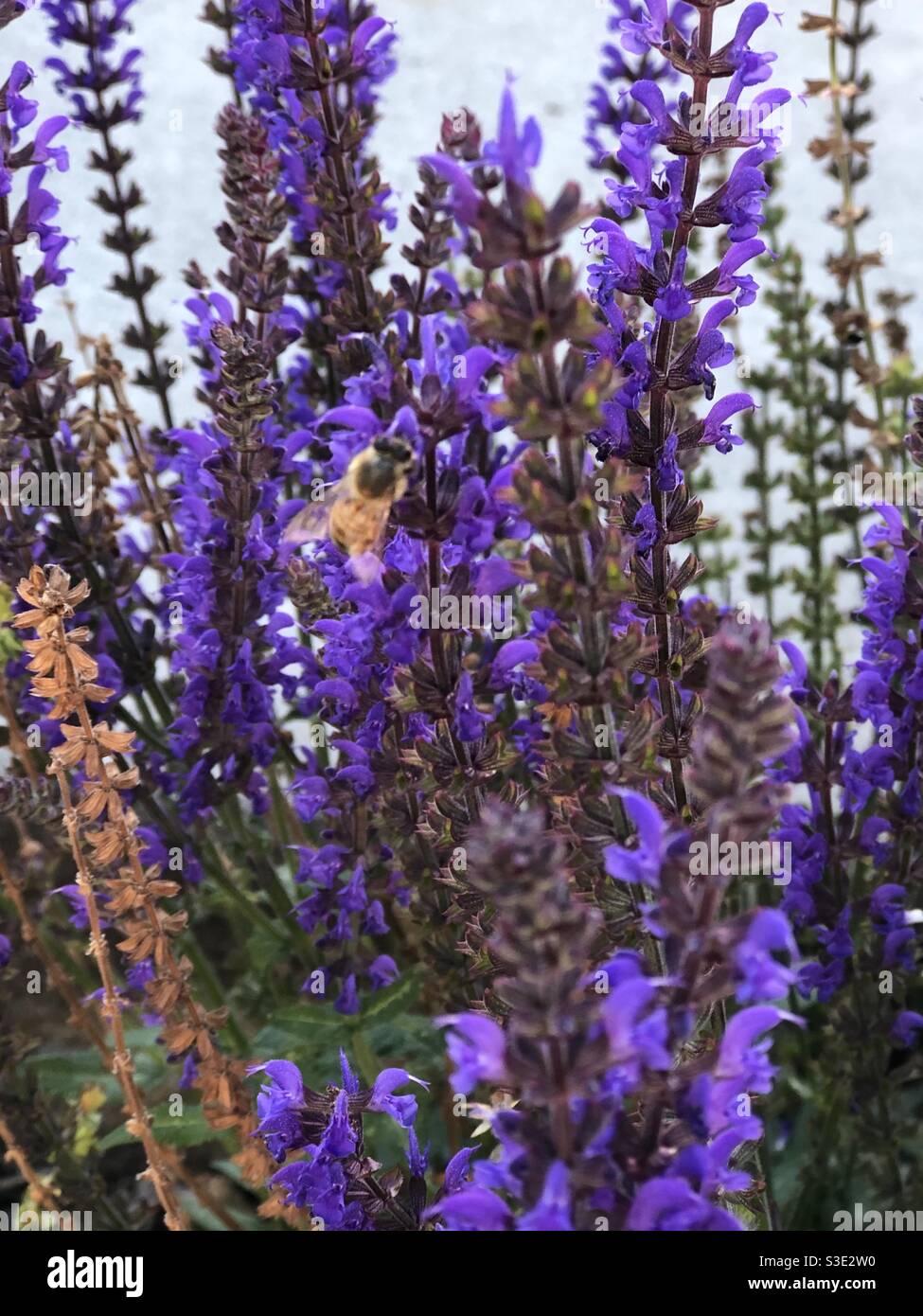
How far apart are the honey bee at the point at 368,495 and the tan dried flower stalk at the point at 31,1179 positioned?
0.53 meters

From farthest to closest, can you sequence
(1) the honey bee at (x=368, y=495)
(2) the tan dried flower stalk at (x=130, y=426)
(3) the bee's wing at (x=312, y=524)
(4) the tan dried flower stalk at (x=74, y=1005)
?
(2) the tan dried flower stalk at (x=130, y=426)
(4) the tan dried flower stalk at (x=74, y=1005)
(3) the bee's wing at (x=312, y=524)
(1) the honey bee at (x=368, y=495)

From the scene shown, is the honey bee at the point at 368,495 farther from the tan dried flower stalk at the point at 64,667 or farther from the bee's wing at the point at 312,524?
the tan dried flower stalk at the point at 64,667

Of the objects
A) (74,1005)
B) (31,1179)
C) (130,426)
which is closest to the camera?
(31,1179)

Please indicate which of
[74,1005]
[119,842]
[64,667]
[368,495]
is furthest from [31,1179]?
[368,495]

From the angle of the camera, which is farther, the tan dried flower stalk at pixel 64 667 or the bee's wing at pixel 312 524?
the bee's wing at pixel 312 524

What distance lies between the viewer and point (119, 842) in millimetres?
978

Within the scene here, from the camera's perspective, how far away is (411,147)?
2.67m

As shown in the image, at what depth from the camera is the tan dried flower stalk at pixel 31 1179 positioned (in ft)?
3.58

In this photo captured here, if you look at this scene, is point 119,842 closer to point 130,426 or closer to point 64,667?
point 64,667

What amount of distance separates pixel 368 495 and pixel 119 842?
0.31 m

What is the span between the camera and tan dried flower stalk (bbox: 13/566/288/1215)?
896 millimetres

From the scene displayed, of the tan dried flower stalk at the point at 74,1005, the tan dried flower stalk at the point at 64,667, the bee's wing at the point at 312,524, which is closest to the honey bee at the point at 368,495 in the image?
the bee's wing at the point at 312,524

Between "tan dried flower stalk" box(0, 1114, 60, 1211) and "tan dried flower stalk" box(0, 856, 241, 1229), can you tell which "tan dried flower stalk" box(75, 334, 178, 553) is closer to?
"tan dried flower stalk" box(0, 856, 241, 1229)

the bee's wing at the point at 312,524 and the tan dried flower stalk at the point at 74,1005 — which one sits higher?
the bee's wing at the point at 312,524
